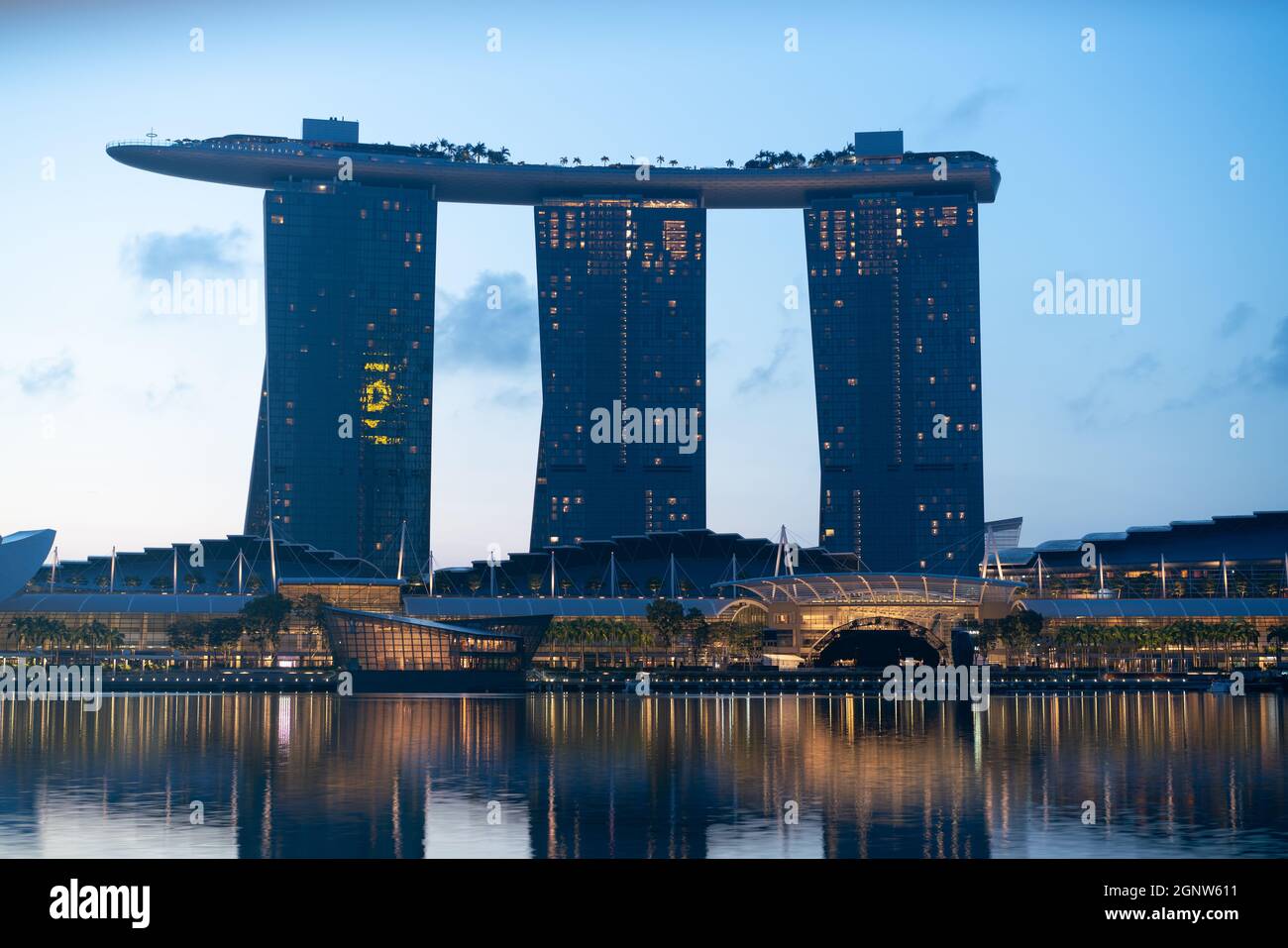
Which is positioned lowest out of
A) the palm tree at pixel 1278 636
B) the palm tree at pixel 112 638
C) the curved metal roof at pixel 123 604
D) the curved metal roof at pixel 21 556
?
the palm tree at pixel 1278 636

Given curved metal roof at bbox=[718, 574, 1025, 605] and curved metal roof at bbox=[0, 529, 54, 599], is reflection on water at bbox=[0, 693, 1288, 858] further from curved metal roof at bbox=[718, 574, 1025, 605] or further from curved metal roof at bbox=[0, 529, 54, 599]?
curved metal roof at bbox=[718, 574, 1025, 605]

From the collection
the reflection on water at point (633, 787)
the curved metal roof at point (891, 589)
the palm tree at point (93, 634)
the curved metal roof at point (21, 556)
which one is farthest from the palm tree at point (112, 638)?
the curved metal roof at point (891, 589)

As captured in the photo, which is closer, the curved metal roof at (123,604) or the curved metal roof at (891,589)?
the curved metal roof at (123,604)

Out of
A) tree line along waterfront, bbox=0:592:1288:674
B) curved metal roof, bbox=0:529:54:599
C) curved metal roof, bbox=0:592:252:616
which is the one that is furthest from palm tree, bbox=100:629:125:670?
curved metal roof, bbox=0:529:54:599

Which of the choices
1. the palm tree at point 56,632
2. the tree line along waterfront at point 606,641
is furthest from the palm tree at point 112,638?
the palm tree at point 56,632

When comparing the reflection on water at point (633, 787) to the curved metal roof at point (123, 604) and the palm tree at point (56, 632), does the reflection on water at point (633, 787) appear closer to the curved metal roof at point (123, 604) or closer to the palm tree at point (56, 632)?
the palm tree at point (56, 632)

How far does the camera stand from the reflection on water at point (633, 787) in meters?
44.4

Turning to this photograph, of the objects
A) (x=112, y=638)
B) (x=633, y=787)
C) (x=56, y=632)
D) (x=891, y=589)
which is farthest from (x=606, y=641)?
(x=633, y=787)

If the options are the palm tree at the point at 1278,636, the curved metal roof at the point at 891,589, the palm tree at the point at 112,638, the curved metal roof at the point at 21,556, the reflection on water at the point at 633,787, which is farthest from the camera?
the palm tree at the point at 1278,636

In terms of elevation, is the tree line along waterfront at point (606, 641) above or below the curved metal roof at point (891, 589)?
below

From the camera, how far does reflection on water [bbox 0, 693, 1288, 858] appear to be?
146 ft

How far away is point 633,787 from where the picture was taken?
5850 cm

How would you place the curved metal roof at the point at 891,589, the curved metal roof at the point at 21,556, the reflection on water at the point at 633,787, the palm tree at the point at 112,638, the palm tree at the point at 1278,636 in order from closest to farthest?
the reflection on water at the point at 633,787
the curved metal roof at the point at 21,556
the palm tree at the point at 112,638
the curved metal roof at the point at 891,589
the palm tree at the point at 1278,636
